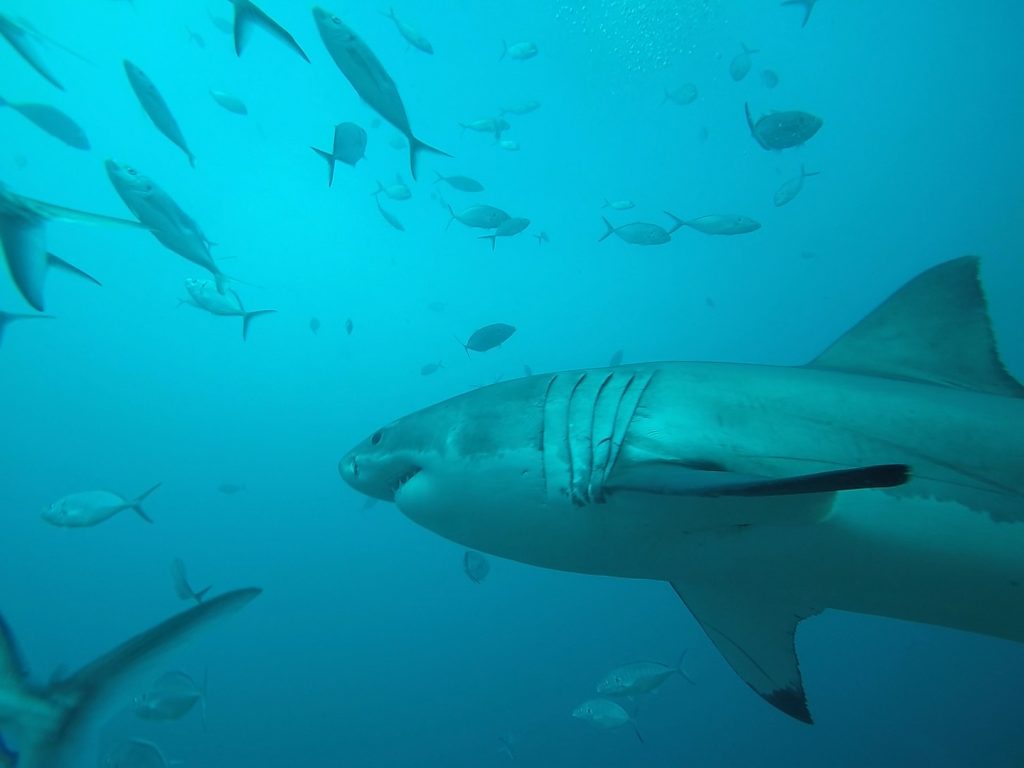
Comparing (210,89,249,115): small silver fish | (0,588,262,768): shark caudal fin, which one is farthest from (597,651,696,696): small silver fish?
(210,89,249,115): small silver fish

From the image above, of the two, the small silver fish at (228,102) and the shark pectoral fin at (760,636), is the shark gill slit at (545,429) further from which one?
the small silver fish at (228,102)

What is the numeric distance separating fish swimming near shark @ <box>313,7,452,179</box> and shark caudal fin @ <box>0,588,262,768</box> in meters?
3.89

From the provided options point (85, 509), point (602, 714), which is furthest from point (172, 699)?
point (602, 714)

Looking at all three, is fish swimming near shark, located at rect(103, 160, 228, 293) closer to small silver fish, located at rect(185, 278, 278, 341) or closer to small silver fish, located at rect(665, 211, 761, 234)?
small silver fish, located at rect(185, 278, 278, 341)

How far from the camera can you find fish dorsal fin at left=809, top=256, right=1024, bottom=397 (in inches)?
90.9

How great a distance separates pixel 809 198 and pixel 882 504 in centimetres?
3227

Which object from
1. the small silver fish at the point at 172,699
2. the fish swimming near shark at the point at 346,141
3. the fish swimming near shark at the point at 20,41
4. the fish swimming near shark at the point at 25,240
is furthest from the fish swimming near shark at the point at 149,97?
the small silver fish at the point at 172,699

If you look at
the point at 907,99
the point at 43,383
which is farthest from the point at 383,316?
the point at 907,99

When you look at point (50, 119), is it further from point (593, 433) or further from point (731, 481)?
point (731, 481)

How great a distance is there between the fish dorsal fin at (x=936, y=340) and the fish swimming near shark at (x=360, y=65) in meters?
3.20

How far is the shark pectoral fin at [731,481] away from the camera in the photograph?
107cm

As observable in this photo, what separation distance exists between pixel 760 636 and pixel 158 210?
16.7 ft

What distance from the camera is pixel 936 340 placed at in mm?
2361

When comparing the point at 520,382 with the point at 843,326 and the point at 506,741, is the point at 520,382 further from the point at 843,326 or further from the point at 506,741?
the point at 843,326
